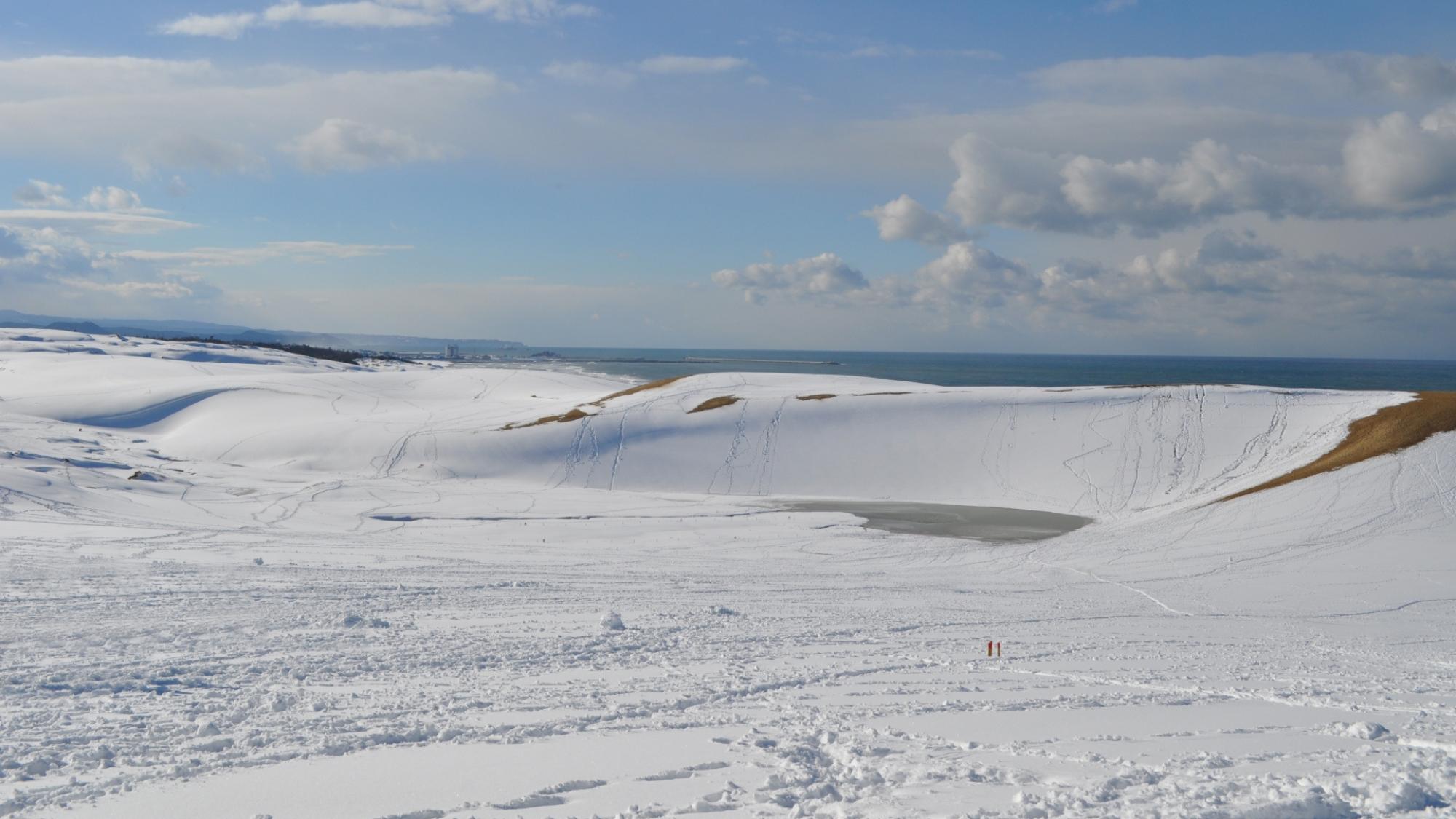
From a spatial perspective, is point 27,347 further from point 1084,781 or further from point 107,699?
point 1084,781

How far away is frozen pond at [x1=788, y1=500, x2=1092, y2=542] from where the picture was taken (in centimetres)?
2480

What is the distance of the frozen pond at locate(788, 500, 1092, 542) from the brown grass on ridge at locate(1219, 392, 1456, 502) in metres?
4.70

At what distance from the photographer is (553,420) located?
37.9 meters

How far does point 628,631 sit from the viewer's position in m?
11.9

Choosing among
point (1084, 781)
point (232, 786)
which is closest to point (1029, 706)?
point (1084, 781)

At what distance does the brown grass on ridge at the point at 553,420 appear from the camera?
37.6m

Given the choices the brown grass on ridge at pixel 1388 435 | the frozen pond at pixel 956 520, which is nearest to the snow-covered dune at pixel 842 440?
the brown grass on ridge at pixel 1388 435

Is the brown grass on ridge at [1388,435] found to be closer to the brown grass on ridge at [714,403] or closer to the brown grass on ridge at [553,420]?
the brown grass on ridge at [714,403]

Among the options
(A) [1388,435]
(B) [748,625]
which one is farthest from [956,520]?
(B) [748,625]

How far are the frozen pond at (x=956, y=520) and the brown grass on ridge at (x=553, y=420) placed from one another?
1135cm

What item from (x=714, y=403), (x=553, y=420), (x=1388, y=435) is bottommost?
(x=553, y=420)

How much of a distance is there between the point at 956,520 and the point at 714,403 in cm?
1382

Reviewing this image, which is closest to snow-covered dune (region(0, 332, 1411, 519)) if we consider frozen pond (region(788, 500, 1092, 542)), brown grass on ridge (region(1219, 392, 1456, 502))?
brown grass on ridge (region(1219, 392, 1456, 502))

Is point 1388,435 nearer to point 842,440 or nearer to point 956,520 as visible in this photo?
point 956,520
